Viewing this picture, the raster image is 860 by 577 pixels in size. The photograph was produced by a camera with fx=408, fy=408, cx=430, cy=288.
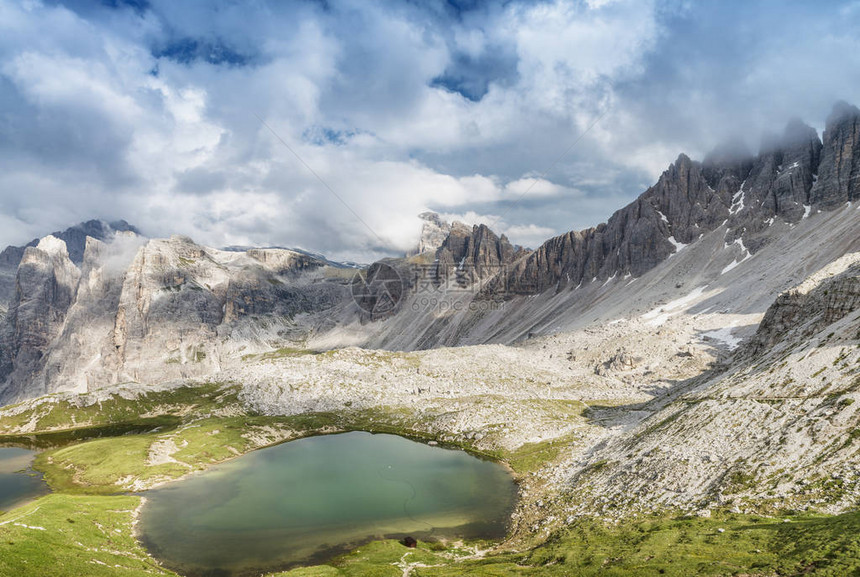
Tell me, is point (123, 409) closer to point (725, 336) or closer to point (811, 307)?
point (811, 307)

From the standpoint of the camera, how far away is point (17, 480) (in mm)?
87625

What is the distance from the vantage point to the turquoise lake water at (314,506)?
53.8 meters

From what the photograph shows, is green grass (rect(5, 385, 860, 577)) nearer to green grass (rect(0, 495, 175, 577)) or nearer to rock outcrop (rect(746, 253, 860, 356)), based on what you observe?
green grass (rect(0, 495, 175, 577))

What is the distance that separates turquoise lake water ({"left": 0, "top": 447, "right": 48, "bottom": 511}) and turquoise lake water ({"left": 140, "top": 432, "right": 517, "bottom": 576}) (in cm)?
2483

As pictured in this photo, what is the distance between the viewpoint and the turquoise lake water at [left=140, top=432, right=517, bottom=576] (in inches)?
2116

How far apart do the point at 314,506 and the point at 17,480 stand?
72.9 m

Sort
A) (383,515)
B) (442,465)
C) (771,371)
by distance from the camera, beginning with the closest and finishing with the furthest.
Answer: (771,371), (383,515), (442,465)

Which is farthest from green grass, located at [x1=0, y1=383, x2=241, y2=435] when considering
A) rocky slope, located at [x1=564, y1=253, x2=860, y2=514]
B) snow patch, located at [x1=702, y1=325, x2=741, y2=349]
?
snow patch, located at [x1=702, y1=325, x2=741, y2=349]

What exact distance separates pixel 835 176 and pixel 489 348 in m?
162

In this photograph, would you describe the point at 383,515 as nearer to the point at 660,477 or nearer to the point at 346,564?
the point at 346,564

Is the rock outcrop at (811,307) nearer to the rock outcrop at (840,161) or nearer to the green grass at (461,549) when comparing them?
the green grass at (461,549)

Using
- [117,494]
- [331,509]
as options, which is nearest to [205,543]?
[331,509]

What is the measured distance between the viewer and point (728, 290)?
148125mm

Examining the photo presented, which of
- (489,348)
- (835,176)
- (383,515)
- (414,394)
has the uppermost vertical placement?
(835,176)
